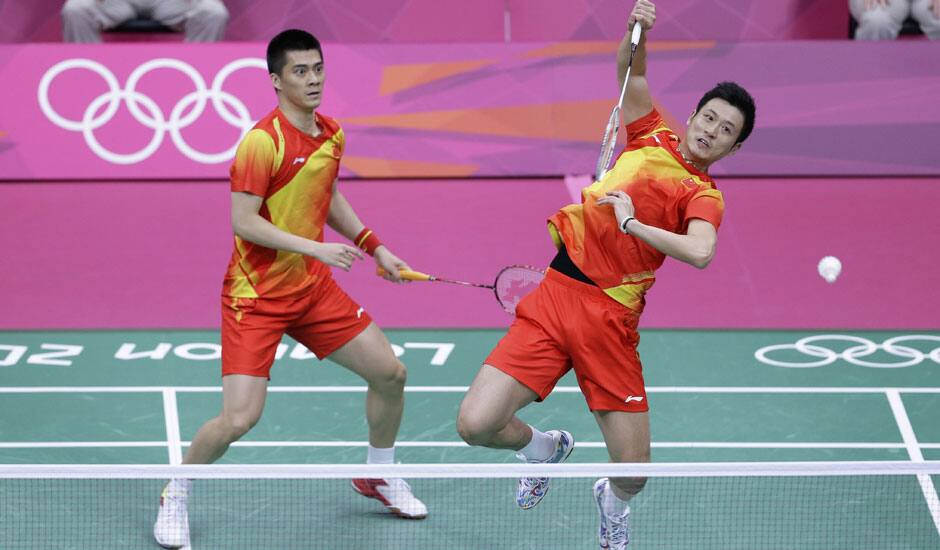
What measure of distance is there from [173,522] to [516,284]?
1.73 metres

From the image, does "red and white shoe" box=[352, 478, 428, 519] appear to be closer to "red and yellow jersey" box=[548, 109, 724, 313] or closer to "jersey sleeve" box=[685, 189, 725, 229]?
"red and yellow jersey" box=[548, 109, 724, 313]

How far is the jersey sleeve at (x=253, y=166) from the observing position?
4844mm

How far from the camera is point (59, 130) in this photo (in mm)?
9766

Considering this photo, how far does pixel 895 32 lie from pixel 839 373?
438 centimetres

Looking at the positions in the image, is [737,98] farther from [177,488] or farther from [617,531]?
[177,488]

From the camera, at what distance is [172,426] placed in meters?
6.18

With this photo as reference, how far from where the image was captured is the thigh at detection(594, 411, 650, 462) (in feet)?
15.6

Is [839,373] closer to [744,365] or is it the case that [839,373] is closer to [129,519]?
[744,365]

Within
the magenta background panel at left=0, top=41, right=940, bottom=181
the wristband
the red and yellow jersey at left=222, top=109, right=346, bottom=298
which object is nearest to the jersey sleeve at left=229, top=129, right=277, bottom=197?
the red and yellow jersey at left=222, top=109, right=346, bottom=298

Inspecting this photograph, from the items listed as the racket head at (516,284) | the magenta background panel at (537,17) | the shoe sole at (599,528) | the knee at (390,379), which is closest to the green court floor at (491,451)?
the shoe sole at (599,528)

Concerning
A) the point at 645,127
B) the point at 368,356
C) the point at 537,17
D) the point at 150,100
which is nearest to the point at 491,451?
the point at 368,356

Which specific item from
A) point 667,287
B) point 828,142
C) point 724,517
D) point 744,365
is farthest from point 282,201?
point 828,142

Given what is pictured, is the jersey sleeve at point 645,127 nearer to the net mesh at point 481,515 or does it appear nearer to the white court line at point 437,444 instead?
the net mesh at point 481,515

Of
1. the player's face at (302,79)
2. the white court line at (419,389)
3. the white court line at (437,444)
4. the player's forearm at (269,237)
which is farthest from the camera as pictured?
the white court line at (419,389)
